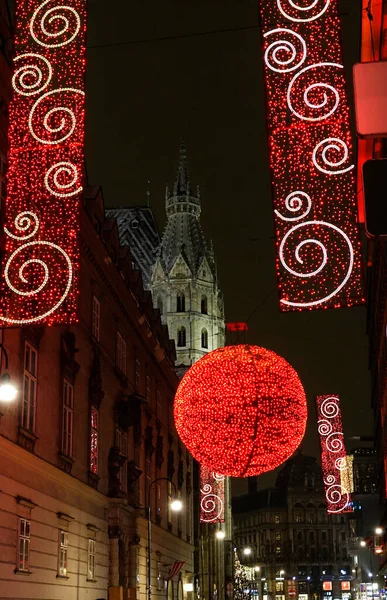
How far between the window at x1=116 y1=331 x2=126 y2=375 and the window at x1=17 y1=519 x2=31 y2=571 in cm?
1326

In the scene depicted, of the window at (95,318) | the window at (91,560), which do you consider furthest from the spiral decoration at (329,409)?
the window at (91,560)

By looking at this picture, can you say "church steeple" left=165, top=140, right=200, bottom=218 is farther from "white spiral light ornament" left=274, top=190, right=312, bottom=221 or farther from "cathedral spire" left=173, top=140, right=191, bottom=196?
"white spiral light ornament" left=274, top=190, right=312, bottom=221

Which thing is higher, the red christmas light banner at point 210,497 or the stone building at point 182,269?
the stone building at point 182,269

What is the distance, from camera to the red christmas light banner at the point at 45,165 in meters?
16.2

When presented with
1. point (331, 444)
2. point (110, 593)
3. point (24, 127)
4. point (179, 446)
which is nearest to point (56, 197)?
point (24, 127)

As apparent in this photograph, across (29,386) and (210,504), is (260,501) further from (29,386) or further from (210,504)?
(29,386)

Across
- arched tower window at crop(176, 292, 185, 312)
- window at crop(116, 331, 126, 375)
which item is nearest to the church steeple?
arched tower window at crop(176, 292, 185, 312)

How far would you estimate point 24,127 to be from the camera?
696 inches

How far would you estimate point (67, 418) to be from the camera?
27.0 m

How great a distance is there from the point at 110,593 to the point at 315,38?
20366mm

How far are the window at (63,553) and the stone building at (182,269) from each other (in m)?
93.4

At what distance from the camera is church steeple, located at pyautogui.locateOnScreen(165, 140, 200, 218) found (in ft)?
427

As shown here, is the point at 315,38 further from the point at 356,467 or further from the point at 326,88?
the point at 356,467

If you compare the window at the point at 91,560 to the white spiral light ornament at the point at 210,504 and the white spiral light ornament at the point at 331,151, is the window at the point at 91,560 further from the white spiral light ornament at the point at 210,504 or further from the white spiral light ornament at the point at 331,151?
the white spiral light ornament at the point at 210,504
